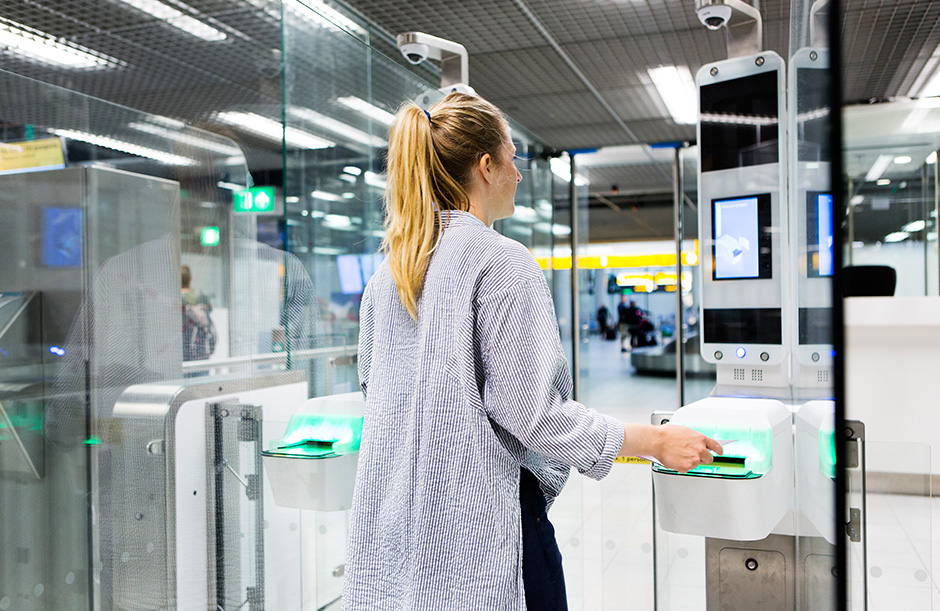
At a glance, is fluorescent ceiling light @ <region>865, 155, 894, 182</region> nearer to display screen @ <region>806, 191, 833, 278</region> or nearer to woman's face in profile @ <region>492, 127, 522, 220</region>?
woman's face in profile @ <region>492, 127, 522, 220</region>

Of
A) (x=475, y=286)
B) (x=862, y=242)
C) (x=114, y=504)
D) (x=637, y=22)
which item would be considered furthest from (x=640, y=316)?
(x=475, y=286)

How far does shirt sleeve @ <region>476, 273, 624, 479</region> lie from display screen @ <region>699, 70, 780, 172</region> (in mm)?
1351

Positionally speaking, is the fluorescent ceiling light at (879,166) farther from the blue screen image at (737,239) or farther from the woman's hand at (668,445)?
the woman's hand at (668,445)

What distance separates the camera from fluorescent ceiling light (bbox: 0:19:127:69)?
4.51 metres

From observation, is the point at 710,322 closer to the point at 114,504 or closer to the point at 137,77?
the point at 114,504

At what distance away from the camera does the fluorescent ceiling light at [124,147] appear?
214 cm

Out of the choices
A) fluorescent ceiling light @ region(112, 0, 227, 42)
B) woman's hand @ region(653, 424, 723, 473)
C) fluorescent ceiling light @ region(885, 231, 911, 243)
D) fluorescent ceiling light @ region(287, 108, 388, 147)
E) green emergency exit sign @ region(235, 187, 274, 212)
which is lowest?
woman's hand @ region(653, 424, 723, 473)

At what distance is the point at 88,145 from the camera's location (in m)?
2.14

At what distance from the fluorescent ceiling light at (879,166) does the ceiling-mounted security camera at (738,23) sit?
19.4 feet

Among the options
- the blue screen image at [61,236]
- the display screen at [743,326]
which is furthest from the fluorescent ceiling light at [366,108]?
the display screen at [743,326]

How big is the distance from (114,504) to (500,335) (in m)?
1.57

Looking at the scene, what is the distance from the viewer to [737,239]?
216 cm

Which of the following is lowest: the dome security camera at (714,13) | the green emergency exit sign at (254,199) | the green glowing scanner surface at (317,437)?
the green glowing scanner surface at (317,437)

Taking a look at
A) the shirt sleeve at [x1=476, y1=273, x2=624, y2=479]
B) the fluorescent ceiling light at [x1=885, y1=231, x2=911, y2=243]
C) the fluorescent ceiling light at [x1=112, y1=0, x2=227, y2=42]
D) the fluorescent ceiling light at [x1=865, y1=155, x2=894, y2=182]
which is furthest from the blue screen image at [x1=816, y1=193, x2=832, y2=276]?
the fluorescent ceiling light at [x1=885, y1=231, x2=911, y2=243]
